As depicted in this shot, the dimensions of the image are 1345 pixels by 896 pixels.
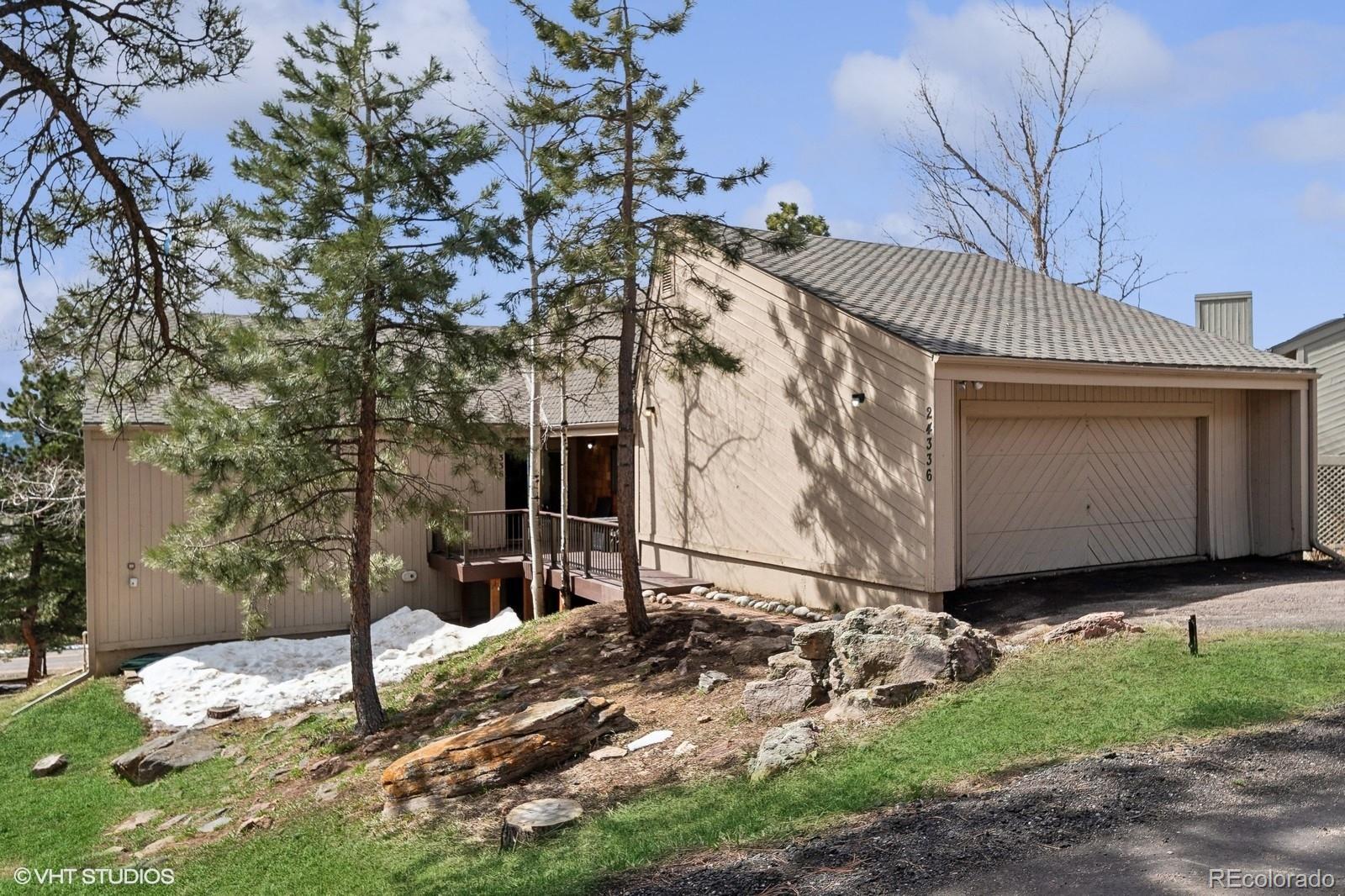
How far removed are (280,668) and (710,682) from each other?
8867mm

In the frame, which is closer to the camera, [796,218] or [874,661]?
[874,661]

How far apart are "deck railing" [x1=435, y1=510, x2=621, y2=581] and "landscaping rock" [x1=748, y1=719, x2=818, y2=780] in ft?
22.6

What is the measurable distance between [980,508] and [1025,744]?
6.17 metres

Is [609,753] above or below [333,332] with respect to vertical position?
below

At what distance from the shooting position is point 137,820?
9570 mm

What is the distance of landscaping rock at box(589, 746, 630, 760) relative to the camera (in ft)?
25.8

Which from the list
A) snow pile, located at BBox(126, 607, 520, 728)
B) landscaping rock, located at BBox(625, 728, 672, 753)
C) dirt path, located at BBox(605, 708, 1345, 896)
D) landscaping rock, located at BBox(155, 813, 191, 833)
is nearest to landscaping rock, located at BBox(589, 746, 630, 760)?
landscaping rock, located at BBox(625, 728, 672, 753)

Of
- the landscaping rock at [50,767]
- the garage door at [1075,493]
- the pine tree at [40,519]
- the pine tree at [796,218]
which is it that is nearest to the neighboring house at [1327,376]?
the garage door at [1075,493]

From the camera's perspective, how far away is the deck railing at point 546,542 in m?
14.9

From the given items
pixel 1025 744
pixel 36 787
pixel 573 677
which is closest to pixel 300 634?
pixel 36 787

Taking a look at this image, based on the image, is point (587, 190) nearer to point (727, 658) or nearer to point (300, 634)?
point (727, 658)

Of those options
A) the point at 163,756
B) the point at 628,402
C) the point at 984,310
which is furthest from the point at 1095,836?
the point at 163,756

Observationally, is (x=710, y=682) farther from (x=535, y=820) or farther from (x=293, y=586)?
(x=293, y=586)

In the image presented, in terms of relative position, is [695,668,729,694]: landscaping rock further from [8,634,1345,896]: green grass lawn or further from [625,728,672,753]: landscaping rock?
[8,634,1345,896]: green grass lawn
